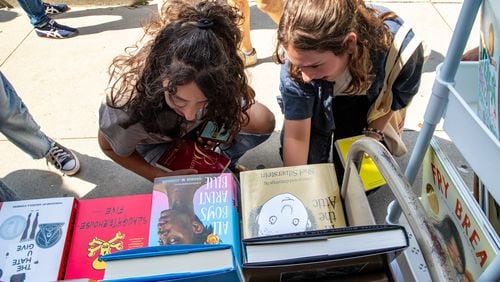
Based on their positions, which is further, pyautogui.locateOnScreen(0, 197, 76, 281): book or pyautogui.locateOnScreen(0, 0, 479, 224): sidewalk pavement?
pyautogui.locateOnScreen(0, 0, 479, 224): sidewalk pavement

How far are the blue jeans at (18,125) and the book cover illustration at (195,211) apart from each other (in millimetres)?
795

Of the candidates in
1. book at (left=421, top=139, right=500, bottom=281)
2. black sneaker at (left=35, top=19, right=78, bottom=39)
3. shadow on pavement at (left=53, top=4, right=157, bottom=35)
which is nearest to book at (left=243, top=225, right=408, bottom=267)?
book at (left=421, top=139, right=500, bottom=281)

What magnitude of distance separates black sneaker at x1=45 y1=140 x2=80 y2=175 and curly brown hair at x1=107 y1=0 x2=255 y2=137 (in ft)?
2.04

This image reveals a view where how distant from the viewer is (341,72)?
1174mm

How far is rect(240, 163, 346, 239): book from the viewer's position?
2.70 feet

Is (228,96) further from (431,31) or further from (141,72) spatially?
(431,31)

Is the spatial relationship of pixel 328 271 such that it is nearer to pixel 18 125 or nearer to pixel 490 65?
pixel 490 65

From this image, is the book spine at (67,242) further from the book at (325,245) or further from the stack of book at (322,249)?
the book at (325,245)

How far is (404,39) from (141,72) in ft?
2.57

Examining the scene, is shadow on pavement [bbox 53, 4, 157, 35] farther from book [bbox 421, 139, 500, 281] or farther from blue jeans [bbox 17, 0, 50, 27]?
book [bbox 421, 139, 500, 281]

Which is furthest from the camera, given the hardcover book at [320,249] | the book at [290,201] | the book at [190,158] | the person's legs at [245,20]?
the person's legs at [245,20]

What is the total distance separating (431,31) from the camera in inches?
95.0

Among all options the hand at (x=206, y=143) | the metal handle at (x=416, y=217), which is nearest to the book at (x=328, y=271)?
the metal handle at (x=416, y=217)

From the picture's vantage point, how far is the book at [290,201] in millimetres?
823
